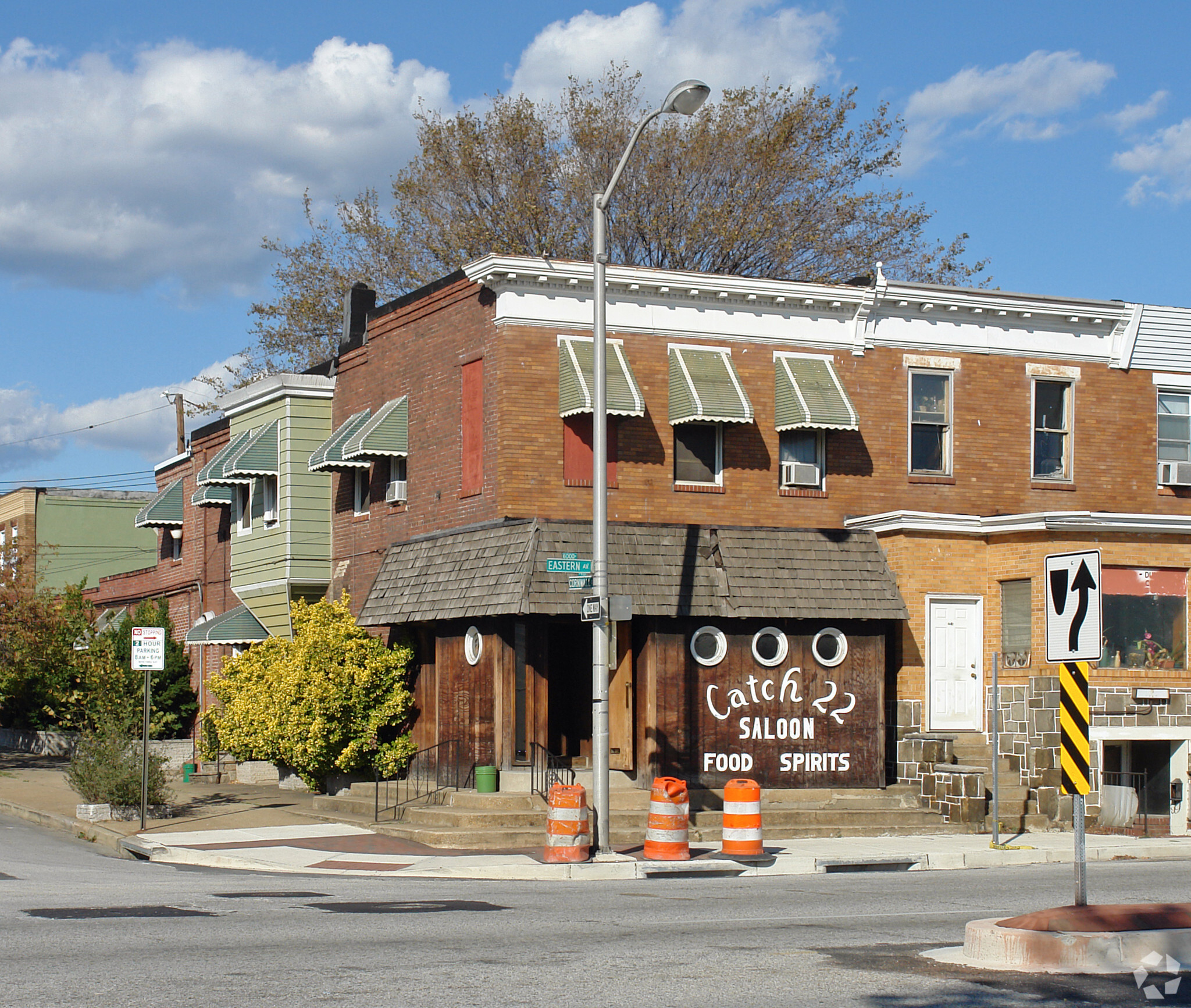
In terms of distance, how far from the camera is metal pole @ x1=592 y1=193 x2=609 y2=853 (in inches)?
719

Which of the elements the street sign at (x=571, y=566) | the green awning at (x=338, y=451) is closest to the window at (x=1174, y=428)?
the street sign at (x=571, y=566)

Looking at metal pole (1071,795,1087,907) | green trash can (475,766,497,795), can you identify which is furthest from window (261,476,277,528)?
metal pole (1071,795,1087,907)

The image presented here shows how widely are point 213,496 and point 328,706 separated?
902 centimetres

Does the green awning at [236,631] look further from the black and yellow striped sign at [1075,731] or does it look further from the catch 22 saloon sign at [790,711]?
the black and yellow striped sign at [1075,731]

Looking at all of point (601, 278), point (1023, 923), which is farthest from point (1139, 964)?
point (601, 278)

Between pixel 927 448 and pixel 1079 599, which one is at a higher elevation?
pixel 927 448

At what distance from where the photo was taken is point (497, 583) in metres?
22.0

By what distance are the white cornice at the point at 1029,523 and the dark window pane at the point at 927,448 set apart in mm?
1691

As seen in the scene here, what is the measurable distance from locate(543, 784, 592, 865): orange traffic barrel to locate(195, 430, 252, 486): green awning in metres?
13.4

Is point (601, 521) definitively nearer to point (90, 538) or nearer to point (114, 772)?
point (114, 772)

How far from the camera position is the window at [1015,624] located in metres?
23.7

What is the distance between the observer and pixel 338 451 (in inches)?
1022

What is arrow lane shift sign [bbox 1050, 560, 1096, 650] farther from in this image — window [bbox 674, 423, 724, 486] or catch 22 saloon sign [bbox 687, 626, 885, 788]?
window [bbox 674, 423, 724, 486]

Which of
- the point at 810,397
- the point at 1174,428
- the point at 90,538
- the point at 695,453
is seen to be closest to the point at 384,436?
the point at 695,453
